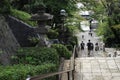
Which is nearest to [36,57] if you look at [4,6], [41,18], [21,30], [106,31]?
[41,18]

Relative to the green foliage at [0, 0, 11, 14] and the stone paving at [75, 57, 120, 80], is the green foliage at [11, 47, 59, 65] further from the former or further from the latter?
the green foliage at [0, 0, 11, 14]

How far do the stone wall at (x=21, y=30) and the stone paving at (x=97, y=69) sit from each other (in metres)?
4.74

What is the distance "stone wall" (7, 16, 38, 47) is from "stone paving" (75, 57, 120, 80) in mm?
4737

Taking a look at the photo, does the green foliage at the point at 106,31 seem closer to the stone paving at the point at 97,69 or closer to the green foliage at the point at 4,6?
the green foliage at the point at 4,6

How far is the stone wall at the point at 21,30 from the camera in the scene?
20.6 meters

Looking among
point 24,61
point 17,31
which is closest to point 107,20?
point 17,31

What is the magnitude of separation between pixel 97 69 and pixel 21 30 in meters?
7.36

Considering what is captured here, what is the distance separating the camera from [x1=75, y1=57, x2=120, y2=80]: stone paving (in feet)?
44.4

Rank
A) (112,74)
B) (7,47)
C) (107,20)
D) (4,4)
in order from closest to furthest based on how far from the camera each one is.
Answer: (112,74), (7,47), (4,4), (107,20)

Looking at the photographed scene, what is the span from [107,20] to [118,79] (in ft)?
121

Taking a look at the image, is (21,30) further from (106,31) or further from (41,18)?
(106,31)

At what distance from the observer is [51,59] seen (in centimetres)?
1356

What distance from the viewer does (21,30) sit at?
20891mm

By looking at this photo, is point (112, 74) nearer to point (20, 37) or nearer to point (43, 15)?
point (43, 15)
